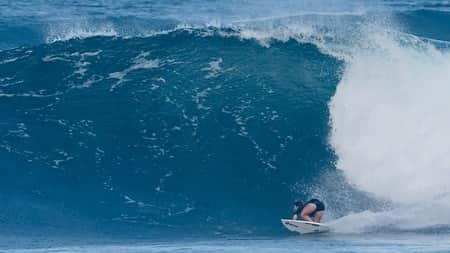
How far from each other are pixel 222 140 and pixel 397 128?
11.9 feet

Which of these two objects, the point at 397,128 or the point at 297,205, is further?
the point at 397,128

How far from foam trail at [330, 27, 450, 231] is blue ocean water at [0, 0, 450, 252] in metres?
0.04

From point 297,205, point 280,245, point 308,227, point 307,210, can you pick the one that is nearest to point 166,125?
point 297,205

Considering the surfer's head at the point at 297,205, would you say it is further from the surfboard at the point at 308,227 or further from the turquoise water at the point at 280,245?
the turquoise water at the point at 280,245

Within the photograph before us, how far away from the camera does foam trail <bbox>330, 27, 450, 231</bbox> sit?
62.8 feet

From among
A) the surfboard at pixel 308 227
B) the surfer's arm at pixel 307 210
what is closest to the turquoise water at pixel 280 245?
the surfboard at pixel 308 227

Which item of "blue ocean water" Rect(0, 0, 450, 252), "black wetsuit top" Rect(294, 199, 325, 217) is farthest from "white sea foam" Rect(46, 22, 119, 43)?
"black wetsuit top" Rect(294, 199, 325, 217)

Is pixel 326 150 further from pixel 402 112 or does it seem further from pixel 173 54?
pixel 173 54

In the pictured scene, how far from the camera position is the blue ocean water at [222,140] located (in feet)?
58.7

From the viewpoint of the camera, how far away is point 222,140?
21.0 metres

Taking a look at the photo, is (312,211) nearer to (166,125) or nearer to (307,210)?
(307,210)

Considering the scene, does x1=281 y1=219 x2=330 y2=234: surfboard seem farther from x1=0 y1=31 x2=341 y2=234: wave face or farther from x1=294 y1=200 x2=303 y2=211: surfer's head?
x1=0 y1=31 x2=341 y2=234: wave face

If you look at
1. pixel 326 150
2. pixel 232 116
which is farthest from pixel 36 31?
pixel 326 150

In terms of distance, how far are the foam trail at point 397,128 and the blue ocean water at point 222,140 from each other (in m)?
0.04
